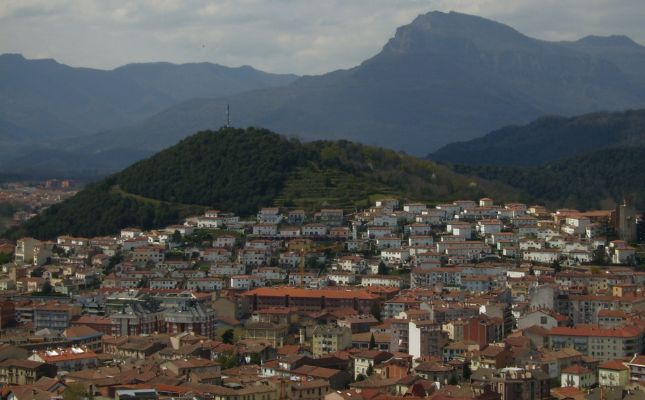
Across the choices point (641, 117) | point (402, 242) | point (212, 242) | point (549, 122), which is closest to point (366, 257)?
point (402, 242)

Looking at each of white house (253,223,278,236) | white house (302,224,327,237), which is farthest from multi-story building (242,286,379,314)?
white house (253,223,278,236)

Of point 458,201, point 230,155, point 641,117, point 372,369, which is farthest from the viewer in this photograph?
point 641,117

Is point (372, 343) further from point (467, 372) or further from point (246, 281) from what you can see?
point (246, 281)

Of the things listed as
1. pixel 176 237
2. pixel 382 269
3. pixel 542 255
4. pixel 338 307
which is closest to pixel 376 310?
pixel 338 307

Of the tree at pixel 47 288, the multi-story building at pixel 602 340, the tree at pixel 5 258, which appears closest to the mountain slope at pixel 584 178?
the tree at pixel 5 258

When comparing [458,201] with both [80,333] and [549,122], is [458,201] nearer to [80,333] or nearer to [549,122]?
[80,333]

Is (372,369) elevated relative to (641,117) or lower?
lower
